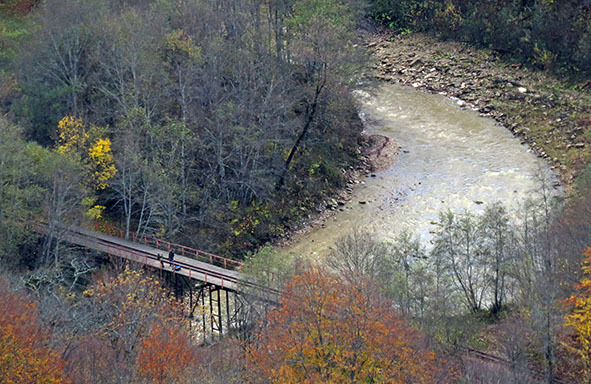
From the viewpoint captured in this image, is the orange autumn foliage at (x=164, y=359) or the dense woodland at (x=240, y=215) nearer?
the orange autumn foliage at (x=164, y=359)

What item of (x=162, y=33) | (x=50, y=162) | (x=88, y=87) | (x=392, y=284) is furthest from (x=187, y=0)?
(x=392, y=284)

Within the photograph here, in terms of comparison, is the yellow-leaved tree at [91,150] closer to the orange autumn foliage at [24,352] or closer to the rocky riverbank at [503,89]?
the orange autumn foliage at [24,352]

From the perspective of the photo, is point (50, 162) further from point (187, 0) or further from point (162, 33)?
point (187, 0)

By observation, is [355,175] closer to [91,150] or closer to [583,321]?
[91,150]

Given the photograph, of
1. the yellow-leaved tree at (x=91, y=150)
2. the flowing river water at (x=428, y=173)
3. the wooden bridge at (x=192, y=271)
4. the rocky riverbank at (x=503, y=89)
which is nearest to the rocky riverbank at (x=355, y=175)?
the flowing river water at (x=428, y=173)

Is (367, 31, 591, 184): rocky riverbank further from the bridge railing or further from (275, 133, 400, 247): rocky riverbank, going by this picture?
the bridge railing

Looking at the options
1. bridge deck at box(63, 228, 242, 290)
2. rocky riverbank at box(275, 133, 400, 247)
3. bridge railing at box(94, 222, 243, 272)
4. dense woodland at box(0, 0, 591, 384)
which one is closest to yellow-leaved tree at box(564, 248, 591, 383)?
dense woodland at box(0, 0, 591, 384)
